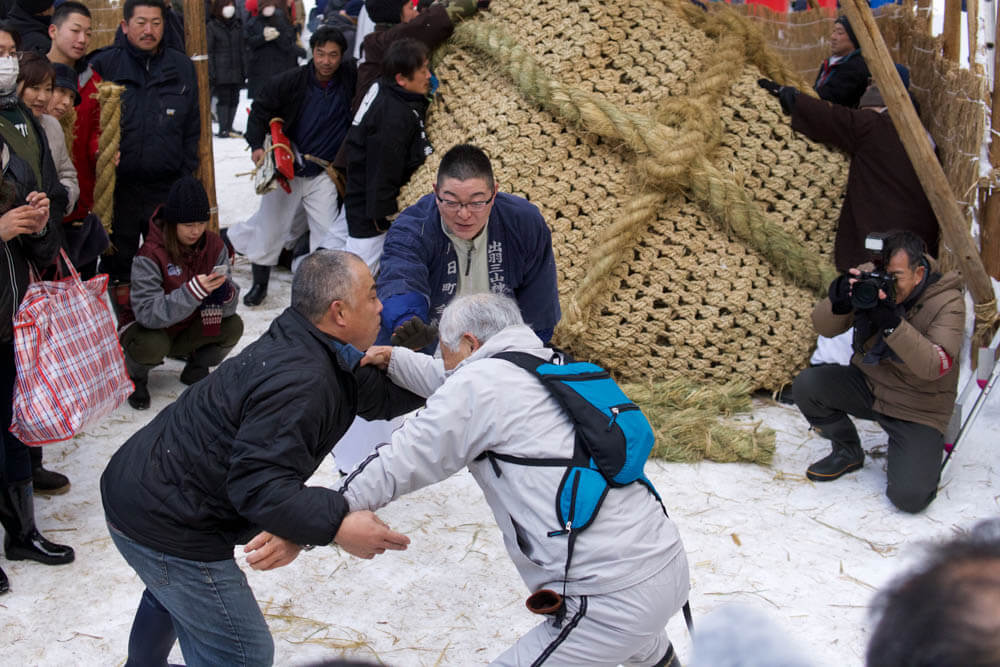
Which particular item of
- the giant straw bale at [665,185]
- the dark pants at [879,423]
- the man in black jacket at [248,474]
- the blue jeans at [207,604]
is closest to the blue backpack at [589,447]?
the man in black jacket at [248,474]

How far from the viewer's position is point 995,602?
3.05ft

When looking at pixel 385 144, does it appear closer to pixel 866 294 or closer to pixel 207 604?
pixel 866 294

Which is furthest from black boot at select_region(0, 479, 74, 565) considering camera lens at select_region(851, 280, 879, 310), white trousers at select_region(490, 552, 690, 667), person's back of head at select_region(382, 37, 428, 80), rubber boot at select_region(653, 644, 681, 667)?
camera lens at select_region(851, 280, 879, 310)

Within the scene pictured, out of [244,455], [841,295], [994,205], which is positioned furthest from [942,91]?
[244,455]

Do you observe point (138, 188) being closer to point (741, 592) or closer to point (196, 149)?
point (196, 149)

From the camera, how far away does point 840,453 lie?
4.43 m

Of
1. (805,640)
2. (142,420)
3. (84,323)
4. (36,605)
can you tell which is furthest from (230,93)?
(805,640)

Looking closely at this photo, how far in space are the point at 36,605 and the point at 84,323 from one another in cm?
109

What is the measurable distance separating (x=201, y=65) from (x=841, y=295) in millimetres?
3868

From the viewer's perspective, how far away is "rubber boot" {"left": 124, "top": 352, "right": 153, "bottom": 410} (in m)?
4.98

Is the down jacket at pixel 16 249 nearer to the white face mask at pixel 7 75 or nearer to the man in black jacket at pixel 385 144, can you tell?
the white face mask at pixel 7 75

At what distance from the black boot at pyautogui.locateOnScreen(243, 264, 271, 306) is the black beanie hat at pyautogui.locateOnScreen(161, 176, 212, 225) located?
1.58 meters

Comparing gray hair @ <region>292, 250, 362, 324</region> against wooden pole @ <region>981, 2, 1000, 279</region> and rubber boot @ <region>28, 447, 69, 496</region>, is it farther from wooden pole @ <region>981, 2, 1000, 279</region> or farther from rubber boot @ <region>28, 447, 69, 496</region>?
wooden pole @ <region>981, 2, 1000, 279</region>

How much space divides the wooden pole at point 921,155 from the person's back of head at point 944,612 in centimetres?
375
